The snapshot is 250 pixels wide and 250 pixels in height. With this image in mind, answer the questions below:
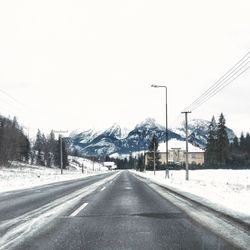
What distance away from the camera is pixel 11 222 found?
9086 millimetres

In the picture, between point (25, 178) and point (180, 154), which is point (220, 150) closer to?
point (180, 154)

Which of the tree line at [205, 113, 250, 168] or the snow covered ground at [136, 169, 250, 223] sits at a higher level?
the tree line at [205, 113, 250, 168]

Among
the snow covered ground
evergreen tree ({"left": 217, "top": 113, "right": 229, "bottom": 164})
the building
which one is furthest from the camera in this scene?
the building

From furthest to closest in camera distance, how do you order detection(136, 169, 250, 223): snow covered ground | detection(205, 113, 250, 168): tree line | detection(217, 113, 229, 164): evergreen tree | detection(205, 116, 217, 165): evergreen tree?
1. detection(205, 116, 217, 165): evergreen tree
2. detection(217, 113, 229, 164): evergreen tree
3. detection(205, 113, 250, 168): tree line
4. detection(136, 169, 250, 223): snow covered ground

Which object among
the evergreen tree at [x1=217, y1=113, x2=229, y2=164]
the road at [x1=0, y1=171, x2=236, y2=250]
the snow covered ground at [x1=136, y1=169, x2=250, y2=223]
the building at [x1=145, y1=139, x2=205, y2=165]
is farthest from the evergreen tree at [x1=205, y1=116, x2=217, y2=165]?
the road at [x1=0, y1=171, x2=236, y2=250]

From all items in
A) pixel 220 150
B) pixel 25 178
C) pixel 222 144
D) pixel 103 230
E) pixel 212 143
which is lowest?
pixel 103 230

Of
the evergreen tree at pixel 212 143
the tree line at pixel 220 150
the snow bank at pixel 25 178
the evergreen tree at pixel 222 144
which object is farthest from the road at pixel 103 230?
the evergreen tree at pixel 212 143

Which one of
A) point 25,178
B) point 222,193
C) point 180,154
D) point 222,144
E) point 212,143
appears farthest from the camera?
point 180,154

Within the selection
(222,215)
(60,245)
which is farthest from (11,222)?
(222,215)

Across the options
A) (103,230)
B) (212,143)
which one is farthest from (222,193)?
(212,143)

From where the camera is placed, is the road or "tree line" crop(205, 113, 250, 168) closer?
the road

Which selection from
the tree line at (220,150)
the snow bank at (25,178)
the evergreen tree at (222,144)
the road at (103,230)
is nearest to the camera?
the road at (103,230)

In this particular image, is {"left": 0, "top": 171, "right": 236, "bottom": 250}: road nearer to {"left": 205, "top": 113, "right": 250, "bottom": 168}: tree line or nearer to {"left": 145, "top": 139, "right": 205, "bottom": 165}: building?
{"left": 205, "top": 113, "right": 250, "bottom": 168}: tree line

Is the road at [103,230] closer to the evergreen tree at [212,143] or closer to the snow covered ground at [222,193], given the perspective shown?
the snow covered ground at [222,193]
